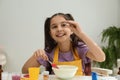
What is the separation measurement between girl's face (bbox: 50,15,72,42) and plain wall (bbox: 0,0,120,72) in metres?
1.37

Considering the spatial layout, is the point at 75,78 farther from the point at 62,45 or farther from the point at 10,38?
the point at 10,38

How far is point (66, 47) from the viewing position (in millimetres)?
1552

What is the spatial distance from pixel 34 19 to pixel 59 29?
145cm

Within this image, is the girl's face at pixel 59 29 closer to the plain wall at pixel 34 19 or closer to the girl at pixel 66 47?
the girl at pixel 66 47

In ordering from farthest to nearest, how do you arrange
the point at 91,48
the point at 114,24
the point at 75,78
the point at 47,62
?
the point at 114,24, the point at 47,62, the point at 91,48, the point at 75,78

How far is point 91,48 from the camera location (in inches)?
55.6

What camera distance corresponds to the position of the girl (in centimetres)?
141

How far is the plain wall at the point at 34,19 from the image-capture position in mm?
2768

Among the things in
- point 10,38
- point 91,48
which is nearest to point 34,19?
point 10,38

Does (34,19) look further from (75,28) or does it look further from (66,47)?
(75,28)

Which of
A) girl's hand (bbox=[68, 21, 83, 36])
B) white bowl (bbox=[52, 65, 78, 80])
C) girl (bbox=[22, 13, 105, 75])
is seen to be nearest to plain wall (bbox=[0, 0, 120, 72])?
Result: girl (bbox=[22, 13, 105, 75])

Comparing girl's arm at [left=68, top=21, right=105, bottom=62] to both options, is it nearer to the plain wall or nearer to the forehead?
the forehead

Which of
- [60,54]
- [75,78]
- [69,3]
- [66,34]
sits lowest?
[75,78]

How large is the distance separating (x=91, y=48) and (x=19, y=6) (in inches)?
62.9
